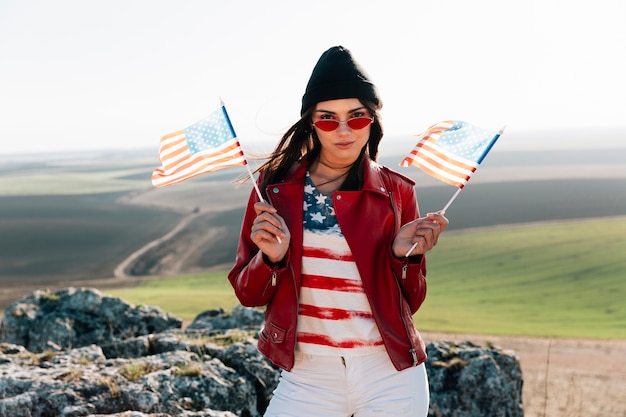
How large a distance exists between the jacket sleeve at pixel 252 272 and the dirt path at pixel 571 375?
6.68 meters

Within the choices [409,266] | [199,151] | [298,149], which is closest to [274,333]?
[409,266]

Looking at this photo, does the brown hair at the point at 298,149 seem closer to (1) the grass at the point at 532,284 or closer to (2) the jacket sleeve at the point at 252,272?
(2) the jacket sleeve at the point at 252,272

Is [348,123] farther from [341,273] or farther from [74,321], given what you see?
[74,321]

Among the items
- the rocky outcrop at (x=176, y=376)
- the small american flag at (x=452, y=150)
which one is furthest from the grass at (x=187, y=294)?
the small american flag at (x=452, y=150)

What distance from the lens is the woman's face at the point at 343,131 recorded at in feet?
10.0

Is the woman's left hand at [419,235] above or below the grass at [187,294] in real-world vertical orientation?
above

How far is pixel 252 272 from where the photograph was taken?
2.94 metres

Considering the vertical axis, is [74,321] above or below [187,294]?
above

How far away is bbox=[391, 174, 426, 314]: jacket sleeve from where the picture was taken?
296 centimetres

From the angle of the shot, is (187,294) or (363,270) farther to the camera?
(187,294)

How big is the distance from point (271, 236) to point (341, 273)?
352 millimetres

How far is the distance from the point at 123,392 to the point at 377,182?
7.87 ft

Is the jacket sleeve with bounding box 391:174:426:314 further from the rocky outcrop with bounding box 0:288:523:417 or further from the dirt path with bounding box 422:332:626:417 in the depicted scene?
the dirt path with bounding box 422:332:626:417

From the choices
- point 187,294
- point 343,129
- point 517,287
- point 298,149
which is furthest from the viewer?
point 187,294
